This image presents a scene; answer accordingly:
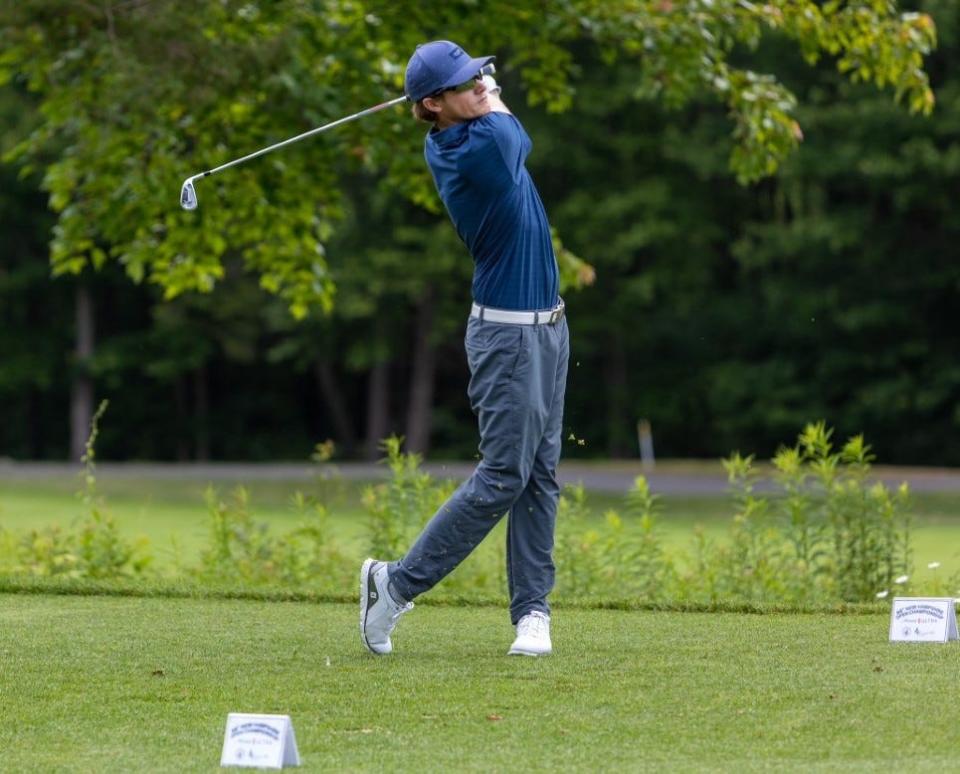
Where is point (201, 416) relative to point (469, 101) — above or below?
below

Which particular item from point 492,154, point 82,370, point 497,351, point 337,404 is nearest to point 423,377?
point 337,404

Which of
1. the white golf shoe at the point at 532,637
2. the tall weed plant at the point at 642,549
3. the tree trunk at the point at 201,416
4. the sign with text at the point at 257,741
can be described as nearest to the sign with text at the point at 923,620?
the white golf shoe at the point at 532,637

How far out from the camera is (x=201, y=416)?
41500 millimetres

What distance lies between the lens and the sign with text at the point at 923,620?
562cm

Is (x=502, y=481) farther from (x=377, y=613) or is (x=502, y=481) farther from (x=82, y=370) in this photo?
(x=82, y=370)

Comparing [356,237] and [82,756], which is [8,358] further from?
[82,756]

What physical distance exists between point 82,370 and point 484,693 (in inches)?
1394

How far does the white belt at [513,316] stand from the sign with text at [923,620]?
1.48m

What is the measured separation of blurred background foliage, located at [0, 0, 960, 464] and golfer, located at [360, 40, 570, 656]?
528cm

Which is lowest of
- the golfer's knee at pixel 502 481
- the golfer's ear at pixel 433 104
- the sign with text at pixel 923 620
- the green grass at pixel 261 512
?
the green grass at pixel 261 512

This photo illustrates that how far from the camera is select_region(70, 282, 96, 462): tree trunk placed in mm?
39188

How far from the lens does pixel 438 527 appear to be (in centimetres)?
570

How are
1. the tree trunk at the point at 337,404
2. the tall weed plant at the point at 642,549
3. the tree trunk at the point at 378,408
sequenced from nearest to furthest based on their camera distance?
the tall weed plant at the point at 642,549, the tree trunk at the point at 378,408, the tree trunk at the point at 337,404

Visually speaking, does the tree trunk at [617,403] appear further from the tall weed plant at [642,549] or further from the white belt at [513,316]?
the white belt at [513,316]
